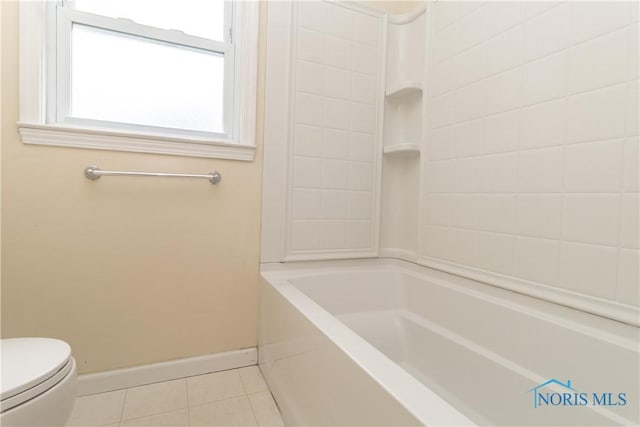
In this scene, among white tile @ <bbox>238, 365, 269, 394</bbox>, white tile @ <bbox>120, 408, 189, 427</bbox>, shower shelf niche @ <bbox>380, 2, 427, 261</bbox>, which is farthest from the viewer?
shower shelf niche @ <bbox>380, 2, 427, 261</bbox>

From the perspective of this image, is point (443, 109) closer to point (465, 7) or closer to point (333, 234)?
point (465, 7)

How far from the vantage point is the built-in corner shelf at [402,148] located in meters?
1.66

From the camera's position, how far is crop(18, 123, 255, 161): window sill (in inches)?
46.4

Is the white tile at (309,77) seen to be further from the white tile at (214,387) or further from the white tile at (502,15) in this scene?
the white tile at (214,387)

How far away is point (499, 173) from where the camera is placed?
4.04 feet

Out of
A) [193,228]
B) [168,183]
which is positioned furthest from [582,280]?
[168,183]

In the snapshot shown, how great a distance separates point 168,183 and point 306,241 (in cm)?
72

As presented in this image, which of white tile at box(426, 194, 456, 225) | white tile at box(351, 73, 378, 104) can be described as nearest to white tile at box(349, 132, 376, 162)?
white tile at box(351, 73, 378, 104)

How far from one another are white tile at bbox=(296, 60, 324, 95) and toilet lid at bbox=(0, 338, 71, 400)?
140cm

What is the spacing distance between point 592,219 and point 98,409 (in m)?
1.86

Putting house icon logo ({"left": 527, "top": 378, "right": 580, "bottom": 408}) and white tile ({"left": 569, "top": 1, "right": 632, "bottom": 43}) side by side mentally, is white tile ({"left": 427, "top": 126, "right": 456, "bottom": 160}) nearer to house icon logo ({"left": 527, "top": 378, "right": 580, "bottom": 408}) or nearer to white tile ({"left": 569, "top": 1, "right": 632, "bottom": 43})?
white tile ({"left": 569, "top": 1, "right": 632, "bottom": 43})

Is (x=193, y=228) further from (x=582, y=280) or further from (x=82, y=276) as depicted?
(x=582, y=280)

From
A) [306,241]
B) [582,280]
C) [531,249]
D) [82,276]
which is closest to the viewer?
[582,280]

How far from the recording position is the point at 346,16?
167cm
